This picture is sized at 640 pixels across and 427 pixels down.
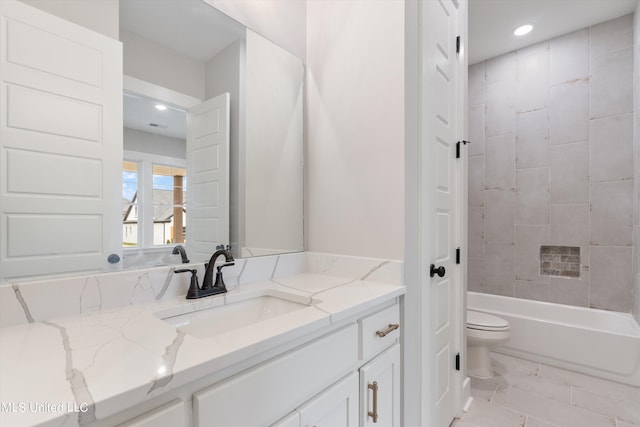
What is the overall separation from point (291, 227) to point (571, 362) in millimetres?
2330

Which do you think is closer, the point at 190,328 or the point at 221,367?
the point at 221,367

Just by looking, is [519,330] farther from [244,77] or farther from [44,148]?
[44,148]

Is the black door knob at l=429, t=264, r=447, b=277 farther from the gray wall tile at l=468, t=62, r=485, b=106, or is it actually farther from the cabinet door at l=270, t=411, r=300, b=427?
the gray wall tile at l=468, t=62, r=485, b=106

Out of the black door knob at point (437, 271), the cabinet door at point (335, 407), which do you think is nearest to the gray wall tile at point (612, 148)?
the black door knob at point (437, 271)

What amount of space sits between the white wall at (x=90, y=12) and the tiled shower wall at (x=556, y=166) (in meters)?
3.14

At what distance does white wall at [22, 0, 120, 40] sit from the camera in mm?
876

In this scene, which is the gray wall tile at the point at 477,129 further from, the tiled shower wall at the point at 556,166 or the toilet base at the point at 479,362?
the toilet base at the point at 479,362

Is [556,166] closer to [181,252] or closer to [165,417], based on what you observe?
[181,252]

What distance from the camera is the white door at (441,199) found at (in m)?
1.33

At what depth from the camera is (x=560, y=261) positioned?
2.67 metres

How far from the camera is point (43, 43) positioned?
851 millimetres

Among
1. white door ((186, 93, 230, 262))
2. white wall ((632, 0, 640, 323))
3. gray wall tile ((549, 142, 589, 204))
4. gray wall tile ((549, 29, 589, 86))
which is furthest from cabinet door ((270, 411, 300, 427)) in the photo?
gray wall tile ((549, 29, 589, 86))

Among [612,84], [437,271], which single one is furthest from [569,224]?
[437,271]

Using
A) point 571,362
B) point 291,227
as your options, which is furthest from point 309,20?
point 571,362
